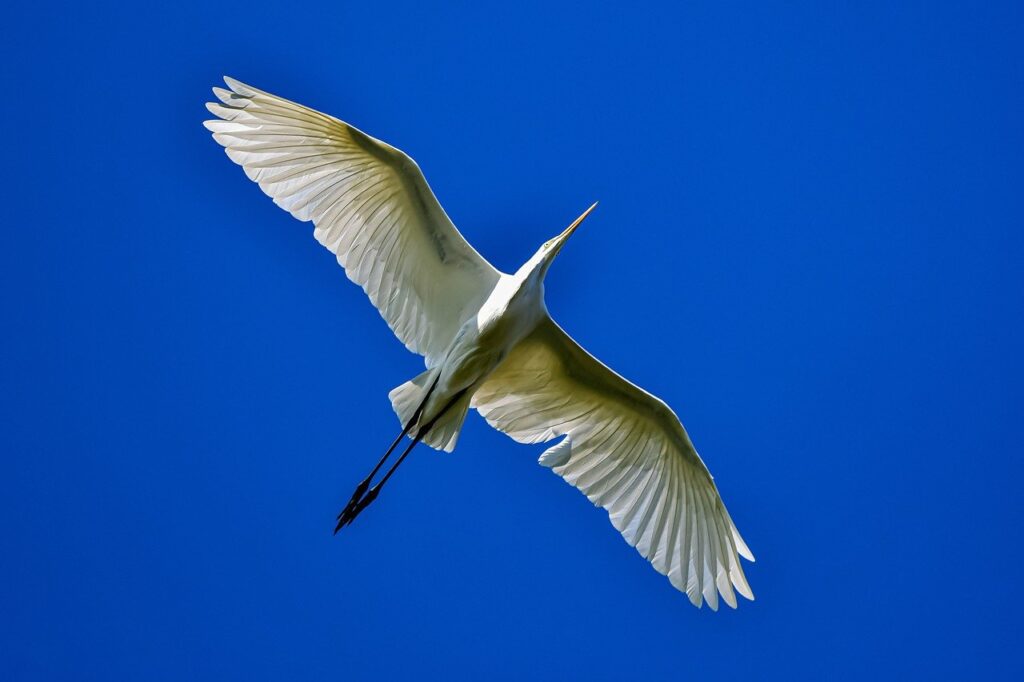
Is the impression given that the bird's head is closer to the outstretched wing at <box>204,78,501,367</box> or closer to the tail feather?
the outstretched wing at <box>204,78,501,367</box>

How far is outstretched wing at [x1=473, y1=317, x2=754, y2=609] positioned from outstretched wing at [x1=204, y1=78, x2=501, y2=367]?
24.2 inches

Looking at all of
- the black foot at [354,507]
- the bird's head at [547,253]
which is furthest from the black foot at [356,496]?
the bird's head at [547,253]

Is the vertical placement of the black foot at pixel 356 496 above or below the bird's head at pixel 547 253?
below

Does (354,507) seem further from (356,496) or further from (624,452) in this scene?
(624,452)

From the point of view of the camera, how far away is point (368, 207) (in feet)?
31.4

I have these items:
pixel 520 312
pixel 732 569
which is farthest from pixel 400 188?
pixel 732 569

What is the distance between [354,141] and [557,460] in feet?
8.49

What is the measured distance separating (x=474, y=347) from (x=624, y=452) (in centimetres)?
156

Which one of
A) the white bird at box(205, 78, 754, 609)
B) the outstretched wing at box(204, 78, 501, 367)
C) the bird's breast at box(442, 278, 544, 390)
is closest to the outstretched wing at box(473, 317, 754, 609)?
the white bird at box(205, 78, 754, 609)

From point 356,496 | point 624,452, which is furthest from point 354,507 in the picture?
point 624,452

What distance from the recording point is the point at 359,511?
33.0ft

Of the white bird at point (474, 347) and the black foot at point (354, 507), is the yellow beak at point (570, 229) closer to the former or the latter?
the white bird at point (474, 347)

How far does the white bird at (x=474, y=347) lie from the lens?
9312 millimetres

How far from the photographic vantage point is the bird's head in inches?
366
